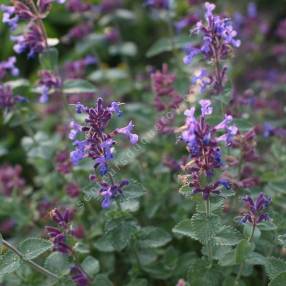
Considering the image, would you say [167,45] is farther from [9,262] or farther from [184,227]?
[9,262]

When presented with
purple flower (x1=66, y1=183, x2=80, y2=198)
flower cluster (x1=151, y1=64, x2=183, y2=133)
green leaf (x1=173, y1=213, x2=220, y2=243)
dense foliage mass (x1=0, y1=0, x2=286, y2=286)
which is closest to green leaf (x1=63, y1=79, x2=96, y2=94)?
dense foliage mass (x1=0, y1=0, x2=286, y2=286)

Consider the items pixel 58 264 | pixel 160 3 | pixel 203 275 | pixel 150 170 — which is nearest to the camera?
pixel 203 275

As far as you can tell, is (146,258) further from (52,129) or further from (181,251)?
(52,129)

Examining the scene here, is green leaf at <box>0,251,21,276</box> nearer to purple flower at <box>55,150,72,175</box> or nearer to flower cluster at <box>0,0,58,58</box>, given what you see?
purple flower at <box>55,150,72,175</box>

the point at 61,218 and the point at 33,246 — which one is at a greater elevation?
the point at 61,218

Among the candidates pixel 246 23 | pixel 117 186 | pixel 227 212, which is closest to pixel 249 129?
pixel 227 212

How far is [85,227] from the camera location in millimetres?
4422

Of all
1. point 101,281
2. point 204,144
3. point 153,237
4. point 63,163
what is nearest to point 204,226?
point 204,144

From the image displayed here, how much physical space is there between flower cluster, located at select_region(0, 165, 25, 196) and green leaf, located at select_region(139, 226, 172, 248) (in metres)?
1.46

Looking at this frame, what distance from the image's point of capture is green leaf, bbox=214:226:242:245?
3.04 m

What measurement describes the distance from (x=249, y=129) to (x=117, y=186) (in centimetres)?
100

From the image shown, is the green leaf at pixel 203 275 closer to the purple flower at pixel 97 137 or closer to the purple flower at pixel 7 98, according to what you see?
the purple flower at pixel 97 137

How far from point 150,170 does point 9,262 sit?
1.85 m

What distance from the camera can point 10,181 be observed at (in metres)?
4.73
